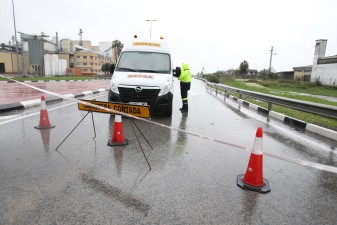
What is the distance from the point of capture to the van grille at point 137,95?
7405 mm

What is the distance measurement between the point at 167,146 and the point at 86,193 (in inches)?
90.6

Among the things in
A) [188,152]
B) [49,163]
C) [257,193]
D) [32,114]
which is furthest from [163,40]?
[257,193]

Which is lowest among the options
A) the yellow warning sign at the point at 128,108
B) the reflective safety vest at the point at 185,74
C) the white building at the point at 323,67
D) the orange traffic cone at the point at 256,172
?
the orange traffic cone at the point at 256,172

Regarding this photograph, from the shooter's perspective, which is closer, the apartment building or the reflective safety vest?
the reflective safety vest

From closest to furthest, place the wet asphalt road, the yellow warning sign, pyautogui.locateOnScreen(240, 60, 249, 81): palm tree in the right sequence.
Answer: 1. the wet asphalt road
2. the yellow warning sign
3. pyautogui.locateOnScreen(240, 60, 249, 81): palm tree

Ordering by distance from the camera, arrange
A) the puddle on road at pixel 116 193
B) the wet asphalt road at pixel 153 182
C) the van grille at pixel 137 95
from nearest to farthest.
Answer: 1. the wet asphalt road at pixel 153 182
2. the puddle on road at pixel 116 193
3. the van grille at pixel 137 95

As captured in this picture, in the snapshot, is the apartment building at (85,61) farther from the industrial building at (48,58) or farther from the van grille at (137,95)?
the van grille at (137,95)

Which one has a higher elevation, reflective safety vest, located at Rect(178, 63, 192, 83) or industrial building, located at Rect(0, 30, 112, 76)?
industrial building, located at Rect(0, 30, 112, 76)

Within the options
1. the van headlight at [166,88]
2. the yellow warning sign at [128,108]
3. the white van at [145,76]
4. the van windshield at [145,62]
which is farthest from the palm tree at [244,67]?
the yellow warning sign at [128,108]

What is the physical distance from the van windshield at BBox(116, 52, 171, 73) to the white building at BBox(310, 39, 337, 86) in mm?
39833

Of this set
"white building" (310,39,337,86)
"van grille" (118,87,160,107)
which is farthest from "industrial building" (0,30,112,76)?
"white building" (310,39,337,86)

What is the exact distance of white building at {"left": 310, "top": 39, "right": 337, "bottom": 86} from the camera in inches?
1564

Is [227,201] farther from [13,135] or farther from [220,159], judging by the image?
[13,135]

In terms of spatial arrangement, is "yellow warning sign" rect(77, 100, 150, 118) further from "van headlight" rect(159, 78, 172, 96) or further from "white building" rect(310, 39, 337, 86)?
"white building" rect(310, 39, 337, 86)
